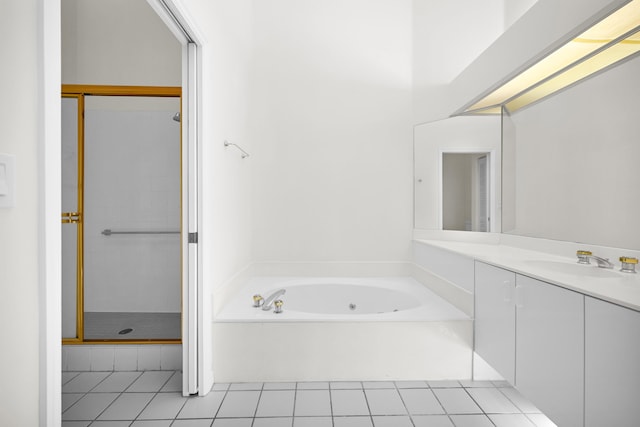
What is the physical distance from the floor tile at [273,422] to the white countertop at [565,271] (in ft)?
4.14

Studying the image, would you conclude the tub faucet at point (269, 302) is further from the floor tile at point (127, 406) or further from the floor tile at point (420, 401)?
the floor tile at point (420, 401)

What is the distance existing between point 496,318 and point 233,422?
1.38m

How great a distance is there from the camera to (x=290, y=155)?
3.02 m

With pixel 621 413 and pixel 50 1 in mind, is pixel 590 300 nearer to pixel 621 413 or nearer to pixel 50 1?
pixel 621 413

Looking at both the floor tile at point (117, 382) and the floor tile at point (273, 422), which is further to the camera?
the floor tile at point (117, 382)

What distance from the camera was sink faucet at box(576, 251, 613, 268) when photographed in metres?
1.43

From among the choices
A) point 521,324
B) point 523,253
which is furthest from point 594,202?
point 521,324

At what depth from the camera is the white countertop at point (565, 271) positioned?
1069 mm

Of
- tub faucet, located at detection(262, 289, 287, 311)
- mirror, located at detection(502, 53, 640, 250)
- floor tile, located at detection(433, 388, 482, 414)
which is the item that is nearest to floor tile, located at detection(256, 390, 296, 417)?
tub faucet, located at detection(262, 289, 287, 311)

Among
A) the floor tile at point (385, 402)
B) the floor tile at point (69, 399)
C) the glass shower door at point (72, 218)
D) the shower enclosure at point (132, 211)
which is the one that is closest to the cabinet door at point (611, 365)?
the floor tile at point (385, 402)

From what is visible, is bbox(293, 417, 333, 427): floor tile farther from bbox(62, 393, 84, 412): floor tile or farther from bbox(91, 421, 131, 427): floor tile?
bbox(62, 393, 84, 412): floor tile

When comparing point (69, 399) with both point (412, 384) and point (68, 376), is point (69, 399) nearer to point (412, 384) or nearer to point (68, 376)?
point (68, 376)

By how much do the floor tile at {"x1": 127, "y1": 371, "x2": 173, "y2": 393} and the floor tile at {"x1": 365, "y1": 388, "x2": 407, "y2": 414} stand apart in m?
1.18

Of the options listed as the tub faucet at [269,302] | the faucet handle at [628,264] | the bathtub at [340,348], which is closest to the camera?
the faucet handle at [628,264]
